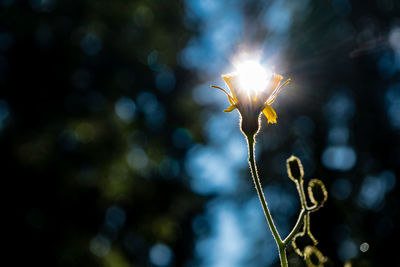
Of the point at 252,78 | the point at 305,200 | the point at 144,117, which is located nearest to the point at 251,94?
the point at 252,78

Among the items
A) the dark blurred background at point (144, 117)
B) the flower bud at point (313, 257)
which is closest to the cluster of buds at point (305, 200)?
the flower bud at point (313, 257)

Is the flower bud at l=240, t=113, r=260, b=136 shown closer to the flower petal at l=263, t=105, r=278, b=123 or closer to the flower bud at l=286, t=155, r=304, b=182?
the flower petal at l=263, t=105, r=278, b=123

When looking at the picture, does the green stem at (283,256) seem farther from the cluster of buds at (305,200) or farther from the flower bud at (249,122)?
the flower bud at (249,122)

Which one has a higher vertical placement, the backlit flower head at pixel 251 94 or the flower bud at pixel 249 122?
the backlit flower head at pixel 251 94

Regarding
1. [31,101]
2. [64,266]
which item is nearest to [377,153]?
[64,266]

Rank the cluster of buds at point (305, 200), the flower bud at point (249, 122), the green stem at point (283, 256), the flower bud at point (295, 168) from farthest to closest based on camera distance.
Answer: the flower bud at point (249, 122) → the flower bud at point (295, 168) → the cluster of buds at point (305, 200) → the green stem at point (283, 256)

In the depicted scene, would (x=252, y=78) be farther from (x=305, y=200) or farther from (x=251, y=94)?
(x=305, y=200)

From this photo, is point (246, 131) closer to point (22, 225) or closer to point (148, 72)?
point (22, 225)
